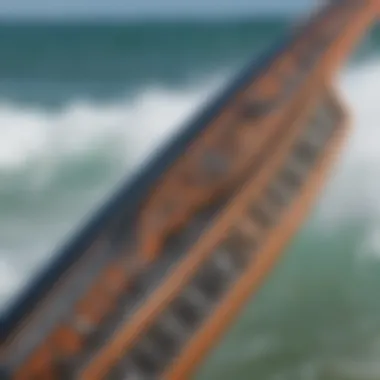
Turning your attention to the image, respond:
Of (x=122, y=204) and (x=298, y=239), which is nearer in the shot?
(x=122, y=204)

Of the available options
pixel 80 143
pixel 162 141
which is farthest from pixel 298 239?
pixel 80 143

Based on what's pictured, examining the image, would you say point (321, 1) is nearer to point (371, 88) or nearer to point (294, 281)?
point (371, 88)

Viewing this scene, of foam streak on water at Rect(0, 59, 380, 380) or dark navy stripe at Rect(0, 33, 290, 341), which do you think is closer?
dark navy stripe at Rect(0, 33, 290, 341)

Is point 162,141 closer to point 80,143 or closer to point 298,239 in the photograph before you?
point 80,143

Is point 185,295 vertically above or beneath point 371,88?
beneath

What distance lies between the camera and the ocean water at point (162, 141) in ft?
3.63

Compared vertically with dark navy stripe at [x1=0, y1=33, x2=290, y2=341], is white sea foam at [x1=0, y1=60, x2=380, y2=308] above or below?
above

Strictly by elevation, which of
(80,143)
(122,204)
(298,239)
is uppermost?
(80,143)

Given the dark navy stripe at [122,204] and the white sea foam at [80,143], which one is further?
the white sea foam at [80,143]

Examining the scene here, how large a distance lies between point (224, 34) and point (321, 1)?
0.15 metres

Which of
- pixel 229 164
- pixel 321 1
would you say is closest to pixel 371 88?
pixel 321 1

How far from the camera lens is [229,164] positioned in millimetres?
1000

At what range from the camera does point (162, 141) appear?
111cm

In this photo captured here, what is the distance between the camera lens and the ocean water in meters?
1.11
